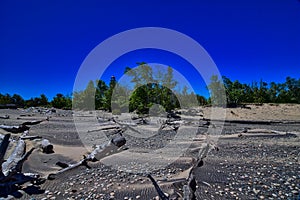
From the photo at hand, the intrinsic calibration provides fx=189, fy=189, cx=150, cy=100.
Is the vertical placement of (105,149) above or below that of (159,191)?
above

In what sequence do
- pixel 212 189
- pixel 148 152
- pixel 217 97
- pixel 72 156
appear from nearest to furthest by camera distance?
pixel 212 189, pixel 72 156, pixel 148 152, pixel 217 97

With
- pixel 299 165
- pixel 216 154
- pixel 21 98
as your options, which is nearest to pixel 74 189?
pixel 216 154

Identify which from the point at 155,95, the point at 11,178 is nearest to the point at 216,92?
the point at 155,95

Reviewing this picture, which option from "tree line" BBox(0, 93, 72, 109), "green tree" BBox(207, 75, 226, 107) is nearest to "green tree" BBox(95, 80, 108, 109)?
"tree line" BBox(0, 93, 72, 109)

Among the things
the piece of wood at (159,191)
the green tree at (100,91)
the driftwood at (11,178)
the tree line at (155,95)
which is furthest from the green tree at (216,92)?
the driftwood at (11,178)

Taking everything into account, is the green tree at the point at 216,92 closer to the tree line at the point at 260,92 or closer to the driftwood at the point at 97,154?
the tree line at the point at 260,92

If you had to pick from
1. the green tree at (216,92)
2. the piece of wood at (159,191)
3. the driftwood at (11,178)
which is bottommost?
the piece of wood at (159,191)

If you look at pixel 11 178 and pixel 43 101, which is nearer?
pixel 11 178

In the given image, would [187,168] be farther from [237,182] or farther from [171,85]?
[171,85]

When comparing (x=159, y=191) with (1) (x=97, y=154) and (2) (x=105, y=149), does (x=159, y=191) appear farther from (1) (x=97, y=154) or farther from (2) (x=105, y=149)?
(2) (x=105, y=149)

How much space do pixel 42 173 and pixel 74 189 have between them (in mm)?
1584

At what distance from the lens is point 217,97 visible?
144 feet

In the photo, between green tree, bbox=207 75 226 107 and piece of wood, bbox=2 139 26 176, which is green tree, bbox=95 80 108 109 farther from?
piece of wood, bbox=2 139 26 176

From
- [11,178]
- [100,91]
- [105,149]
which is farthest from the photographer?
[100,91]
